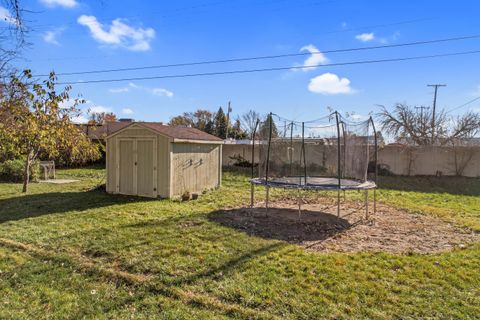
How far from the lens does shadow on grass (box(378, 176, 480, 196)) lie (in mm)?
12555

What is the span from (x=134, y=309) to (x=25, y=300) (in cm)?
110

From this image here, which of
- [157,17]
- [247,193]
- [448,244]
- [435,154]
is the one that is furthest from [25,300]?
[435,154]

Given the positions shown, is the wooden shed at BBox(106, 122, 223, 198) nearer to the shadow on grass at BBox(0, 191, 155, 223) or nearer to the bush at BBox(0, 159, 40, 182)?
the shadow on grass at BBox(0, 191, 155, 223)

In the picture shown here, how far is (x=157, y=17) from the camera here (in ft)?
36.9

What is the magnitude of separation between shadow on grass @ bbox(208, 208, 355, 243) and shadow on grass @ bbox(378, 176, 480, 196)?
666 cm

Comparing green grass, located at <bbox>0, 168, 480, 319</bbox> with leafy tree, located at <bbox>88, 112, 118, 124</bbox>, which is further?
leafy tree, located at <bbox>88, 112, 118, 124</bbox>

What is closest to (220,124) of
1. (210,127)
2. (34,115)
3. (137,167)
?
(210,127)

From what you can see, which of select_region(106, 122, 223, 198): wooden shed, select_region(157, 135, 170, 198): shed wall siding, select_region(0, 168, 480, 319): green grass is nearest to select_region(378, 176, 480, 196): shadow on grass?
select_region(106, 122, 223, 198): wooden shed

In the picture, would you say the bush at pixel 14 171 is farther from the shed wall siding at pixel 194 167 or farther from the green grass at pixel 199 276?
the green grass at pixel 199 276

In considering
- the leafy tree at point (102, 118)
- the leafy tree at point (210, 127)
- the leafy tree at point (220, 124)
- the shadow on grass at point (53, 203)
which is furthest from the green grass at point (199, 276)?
the leafy tree at point (210, 127)

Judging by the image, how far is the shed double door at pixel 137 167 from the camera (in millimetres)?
9109

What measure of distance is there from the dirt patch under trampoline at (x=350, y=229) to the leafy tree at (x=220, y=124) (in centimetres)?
3170

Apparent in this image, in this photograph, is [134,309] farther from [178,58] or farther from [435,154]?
[435,154]

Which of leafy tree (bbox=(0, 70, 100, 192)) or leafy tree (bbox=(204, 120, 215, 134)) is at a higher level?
leafy tree (bbox=(204, 120, 215, 134))
